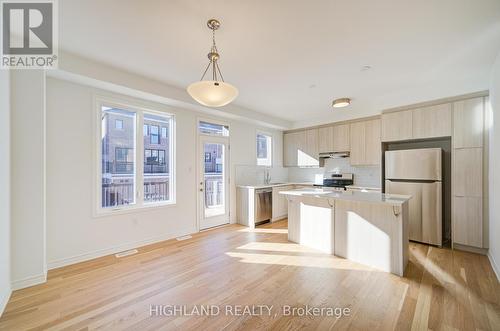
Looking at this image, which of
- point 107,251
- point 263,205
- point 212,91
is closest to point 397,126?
point 263,205

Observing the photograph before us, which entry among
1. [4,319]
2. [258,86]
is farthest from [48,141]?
[258,86]

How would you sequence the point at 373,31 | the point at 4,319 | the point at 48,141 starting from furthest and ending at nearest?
the point at 48,141, the point at 373,31, the point at 4,319

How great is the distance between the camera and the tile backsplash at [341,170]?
202 inches

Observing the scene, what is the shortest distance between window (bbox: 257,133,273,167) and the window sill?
2.77 metres

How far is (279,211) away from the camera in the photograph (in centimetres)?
550

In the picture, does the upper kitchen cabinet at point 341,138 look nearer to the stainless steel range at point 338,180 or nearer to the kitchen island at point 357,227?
the stainless steel range at point 338,180

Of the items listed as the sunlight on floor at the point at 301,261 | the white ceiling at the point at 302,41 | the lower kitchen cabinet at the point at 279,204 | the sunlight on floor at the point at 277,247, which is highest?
the white ceiling at the point at 302,41

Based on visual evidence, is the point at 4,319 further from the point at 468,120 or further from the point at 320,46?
the point at 468,120

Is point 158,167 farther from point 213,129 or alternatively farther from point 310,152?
point 310,152

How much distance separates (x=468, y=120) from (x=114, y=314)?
5.36m

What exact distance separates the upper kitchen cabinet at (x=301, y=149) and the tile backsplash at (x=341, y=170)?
1.18ft

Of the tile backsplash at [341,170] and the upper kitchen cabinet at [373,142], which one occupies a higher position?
the upper kitchen cabinet at [373,142]

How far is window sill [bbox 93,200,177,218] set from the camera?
10.5 ft
